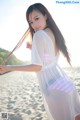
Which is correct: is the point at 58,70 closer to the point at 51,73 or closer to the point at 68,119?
the point at 51,73

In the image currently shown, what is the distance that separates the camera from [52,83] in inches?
80.4

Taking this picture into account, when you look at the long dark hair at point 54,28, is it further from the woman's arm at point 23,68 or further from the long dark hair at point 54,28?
the woman's arm at point 23,68

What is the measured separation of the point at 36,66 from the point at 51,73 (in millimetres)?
140

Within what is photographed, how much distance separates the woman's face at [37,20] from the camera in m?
2.12

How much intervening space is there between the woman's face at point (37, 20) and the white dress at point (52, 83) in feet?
0.29

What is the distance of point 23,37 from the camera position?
2.36 meters

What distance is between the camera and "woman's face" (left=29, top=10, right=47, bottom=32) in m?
2.12

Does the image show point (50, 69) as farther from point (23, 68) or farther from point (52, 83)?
point (23, 68)

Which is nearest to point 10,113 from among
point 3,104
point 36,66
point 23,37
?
point 3,104

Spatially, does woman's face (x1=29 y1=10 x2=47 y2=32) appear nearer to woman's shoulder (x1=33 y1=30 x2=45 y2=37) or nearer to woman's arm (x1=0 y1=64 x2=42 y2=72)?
woman's shoulder (x1=33 y1=30 x2=45 y2=37)

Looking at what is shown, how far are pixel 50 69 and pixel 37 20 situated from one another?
0.37 metres

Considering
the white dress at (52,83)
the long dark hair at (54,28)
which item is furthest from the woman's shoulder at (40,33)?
the long dark hair at (54,28)

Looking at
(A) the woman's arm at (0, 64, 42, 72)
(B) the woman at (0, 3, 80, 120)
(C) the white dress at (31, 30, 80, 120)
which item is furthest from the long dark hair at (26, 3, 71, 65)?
(A) the woman's arm at (0, 64, 42, 72)

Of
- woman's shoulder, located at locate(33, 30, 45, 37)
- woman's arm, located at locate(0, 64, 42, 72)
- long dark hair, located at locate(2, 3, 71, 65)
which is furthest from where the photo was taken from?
long dark hair, located at locate(2, 3, 71, 65)
